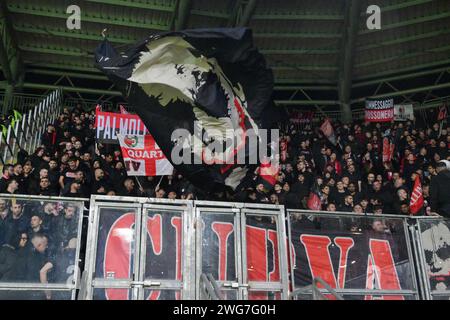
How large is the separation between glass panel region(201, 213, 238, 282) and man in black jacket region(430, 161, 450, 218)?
342 centimetres

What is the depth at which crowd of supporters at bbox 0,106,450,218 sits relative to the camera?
916 cm

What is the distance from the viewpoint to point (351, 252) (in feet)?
23.1

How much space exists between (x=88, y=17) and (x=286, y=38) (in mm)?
6598

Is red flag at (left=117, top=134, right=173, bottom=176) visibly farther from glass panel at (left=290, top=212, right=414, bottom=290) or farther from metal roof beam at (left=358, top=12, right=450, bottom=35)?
metal roof beam at (left=358, top=12, right=450, bottom=35)

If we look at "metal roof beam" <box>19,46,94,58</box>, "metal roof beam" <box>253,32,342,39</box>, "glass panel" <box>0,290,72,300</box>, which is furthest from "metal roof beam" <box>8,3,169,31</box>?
"glass panel" <box>0,290,72,300</box>

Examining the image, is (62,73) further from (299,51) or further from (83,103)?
(299,51)

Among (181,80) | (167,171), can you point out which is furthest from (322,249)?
(167,171)

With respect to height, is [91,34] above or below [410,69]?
above

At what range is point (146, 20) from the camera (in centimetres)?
1638

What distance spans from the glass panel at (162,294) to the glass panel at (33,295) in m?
0.89

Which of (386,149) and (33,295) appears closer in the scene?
(33,295)

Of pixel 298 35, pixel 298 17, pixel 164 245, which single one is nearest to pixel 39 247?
pixel 164 245

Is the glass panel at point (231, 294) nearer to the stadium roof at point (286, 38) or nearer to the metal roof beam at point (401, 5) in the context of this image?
the stadium roof at point (286, 38)
